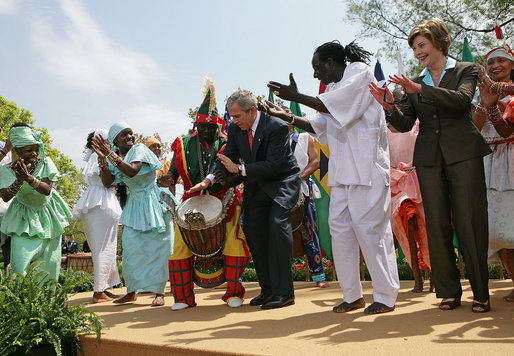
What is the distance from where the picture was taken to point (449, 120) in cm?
382

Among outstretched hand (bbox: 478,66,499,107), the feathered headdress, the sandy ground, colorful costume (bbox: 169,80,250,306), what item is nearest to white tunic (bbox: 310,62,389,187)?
outstretched hand (bbox: 478,66,499,107)

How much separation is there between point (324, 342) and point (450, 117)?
206 centimetres

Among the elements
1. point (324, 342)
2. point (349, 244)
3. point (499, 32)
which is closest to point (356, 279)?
point (349, 244)

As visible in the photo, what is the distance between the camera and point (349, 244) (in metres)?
4.07

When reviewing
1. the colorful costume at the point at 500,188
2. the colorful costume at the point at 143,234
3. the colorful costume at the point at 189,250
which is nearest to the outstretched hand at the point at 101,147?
the colorful costume at the point at 143,234

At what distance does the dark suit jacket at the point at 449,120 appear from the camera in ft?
11.7

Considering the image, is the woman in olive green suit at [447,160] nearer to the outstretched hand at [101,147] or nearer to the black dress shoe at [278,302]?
the black dress shoe at [278,302]

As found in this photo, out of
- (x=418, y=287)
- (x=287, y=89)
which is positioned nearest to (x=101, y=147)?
(x=287, y=89)

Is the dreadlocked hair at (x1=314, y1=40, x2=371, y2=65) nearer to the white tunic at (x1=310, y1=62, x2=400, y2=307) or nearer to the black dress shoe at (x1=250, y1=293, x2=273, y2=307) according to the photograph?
the white tunic at (x1=310, y1=62, x2=400, y2=307)

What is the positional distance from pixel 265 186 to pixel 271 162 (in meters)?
0.25

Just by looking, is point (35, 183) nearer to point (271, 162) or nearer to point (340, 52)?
point (271, 162)

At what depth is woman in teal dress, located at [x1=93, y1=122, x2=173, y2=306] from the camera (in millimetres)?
5457

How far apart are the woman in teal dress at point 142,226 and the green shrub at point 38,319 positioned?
1440 millimetres

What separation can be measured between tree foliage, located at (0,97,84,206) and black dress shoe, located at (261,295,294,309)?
2533cm
